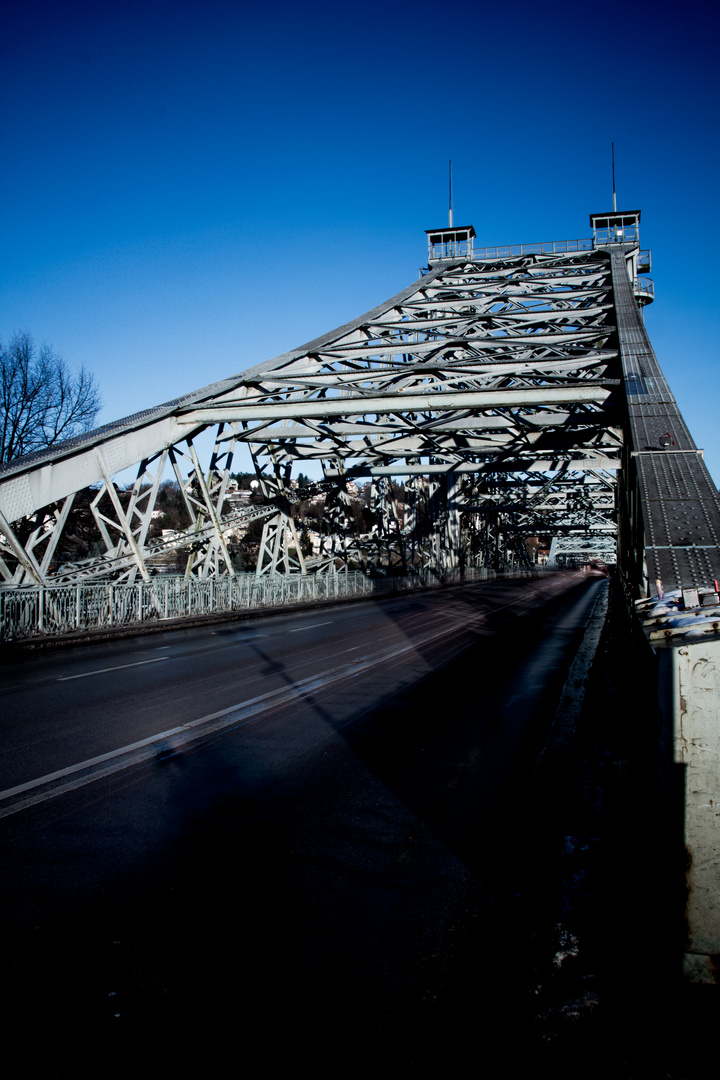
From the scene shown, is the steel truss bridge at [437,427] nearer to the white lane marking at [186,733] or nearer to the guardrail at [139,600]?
the guardrail at [139,600]

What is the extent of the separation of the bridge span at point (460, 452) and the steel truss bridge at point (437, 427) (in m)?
0.06

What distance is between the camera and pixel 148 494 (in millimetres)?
18516

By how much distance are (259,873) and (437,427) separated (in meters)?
17.9

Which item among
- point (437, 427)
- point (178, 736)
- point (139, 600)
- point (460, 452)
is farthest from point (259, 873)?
point (460, 452)

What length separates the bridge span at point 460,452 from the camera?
3.01m

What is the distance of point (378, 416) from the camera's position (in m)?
22.6

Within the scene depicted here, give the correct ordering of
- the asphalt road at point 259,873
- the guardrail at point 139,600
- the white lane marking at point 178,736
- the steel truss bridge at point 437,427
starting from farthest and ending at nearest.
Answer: the guardrail at point 139,600 → the steel truss bridge at point 437,427 → the white lane marking at point 178,736 → the asphalt road at point 259,873

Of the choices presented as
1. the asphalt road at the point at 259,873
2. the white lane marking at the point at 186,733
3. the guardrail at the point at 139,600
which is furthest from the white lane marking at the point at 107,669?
the guardrail at the point at 139,600

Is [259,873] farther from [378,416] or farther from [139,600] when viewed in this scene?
[378,416]

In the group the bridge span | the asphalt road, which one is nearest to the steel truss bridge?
the bridge span

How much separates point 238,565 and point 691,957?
51957 mm

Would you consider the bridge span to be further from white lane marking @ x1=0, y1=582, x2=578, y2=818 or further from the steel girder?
white lane marking @ x1=0, y1=582, x2=578, y2=818

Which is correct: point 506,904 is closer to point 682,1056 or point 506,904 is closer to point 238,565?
point 682,1056

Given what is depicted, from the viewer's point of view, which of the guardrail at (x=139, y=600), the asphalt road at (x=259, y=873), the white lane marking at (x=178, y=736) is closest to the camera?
the asphalt road at (x=259, y=873)
